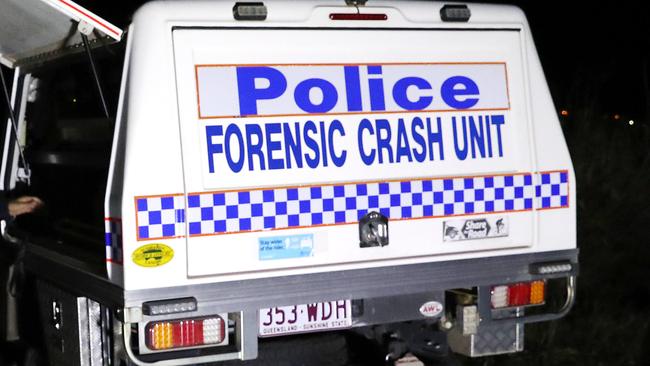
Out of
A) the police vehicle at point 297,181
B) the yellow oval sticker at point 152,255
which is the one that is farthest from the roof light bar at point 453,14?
the yellow oval sticker at point 152,255

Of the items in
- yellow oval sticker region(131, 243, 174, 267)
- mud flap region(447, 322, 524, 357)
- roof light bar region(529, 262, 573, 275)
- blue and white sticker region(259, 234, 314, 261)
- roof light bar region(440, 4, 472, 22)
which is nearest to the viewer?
yellow oval sticker region(131, 243, 174, 267)

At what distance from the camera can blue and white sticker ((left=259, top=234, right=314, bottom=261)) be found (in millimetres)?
4723

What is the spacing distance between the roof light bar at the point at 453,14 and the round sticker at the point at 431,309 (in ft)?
4.32

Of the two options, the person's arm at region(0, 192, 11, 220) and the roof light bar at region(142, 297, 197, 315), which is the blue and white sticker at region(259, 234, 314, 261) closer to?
the roof light bar at region(142, 297, 197, 315)


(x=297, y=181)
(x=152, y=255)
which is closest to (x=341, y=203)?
(x=297, y=181)

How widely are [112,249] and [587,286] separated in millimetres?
4829

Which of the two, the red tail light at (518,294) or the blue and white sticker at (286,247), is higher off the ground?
the blue and white sticker at (286,247)

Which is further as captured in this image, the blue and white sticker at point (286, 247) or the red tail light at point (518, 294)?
the red tail light at point (518, 294)

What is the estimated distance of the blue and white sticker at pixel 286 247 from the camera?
4.72 m

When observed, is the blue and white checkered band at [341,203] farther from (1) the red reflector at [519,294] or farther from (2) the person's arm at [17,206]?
(2) the person's arm at [17,206]

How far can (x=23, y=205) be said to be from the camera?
599 centimetres

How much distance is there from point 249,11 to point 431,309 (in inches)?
63.9

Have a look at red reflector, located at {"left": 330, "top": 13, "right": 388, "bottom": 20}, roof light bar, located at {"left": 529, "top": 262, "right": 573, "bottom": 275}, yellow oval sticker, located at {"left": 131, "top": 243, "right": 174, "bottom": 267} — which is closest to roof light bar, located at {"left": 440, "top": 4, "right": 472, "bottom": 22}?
red reflector, located at {"left": 330, "top": 13, "right": 388, "bottom": 20}

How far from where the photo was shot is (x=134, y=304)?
4.50 m
